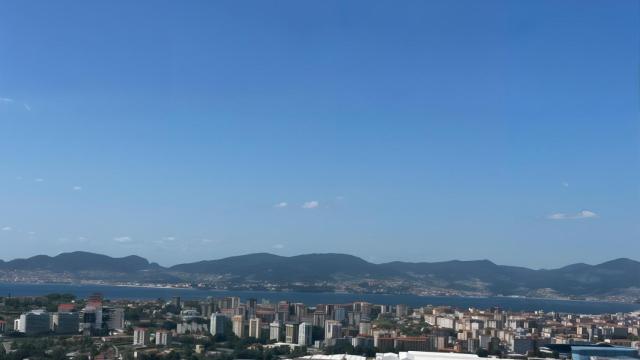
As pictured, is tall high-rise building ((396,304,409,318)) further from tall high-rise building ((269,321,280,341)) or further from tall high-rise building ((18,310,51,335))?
tall high-rise building ((18,310,51,335))

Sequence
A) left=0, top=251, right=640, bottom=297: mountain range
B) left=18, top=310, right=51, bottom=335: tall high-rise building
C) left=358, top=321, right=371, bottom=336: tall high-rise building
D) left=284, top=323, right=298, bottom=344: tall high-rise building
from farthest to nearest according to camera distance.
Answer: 1. left=0, top=251, right=640, bottom=297: mountain range
2. left=358, top=321, right=371, bottom=336: tall high-rise building
3. left=284, top=323, right=298, bottom=344: tall high-rise building
4. left=18, top=310, right=51, bottom=335: tall high-rise building

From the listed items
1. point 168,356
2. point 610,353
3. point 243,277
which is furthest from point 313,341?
point 243,277

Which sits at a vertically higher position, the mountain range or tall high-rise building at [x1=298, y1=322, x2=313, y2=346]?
the mountain range

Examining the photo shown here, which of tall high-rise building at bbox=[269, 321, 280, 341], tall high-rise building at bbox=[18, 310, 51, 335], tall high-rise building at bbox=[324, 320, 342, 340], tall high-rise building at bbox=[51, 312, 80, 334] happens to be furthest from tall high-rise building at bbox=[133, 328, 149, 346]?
tall high-rise building at bbox=[324, 320, 342, 340]

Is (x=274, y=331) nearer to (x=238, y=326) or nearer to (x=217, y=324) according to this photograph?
(x=238, y=326)

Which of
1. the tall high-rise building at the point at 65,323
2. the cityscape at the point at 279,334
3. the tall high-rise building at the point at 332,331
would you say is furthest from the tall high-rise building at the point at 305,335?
the tall high-rise building at the point at 65,323
